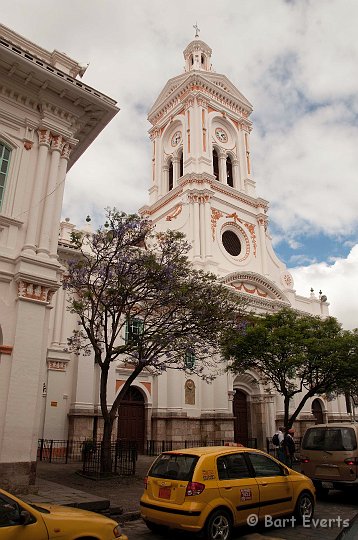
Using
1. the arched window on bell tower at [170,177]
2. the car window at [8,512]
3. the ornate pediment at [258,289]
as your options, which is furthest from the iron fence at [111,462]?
the arched window on bell tower at [170,177]

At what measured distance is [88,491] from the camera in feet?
36.2

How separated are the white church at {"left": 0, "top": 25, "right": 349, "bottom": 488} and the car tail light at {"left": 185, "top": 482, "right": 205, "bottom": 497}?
484cm

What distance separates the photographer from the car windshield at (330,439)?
34.3ft

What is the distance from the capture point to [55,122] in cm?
1245

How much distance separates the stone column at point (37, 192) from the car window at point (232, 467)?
22.5ft

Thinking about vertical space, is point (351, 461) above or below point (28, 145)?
below

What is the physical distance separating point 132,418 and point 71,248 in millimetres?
9636

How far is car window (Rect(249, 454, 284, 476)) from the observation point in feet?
25.0

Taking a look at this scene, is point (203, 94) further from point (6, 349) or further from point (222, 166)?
point (6, 349)

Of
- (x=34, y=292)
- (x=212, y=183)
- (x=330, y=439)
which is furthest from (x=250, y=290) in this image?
(x=34, y=292)

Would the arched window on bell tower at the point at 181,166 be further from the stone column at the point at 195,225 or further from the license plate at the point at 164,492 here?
the license plate at the point at 164,492

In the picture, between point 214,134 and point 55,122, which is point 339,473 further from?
point 214,134

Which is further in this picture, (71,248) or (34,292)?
(71,248)

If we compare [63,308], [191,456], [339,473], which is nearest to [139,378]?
[63,308]
